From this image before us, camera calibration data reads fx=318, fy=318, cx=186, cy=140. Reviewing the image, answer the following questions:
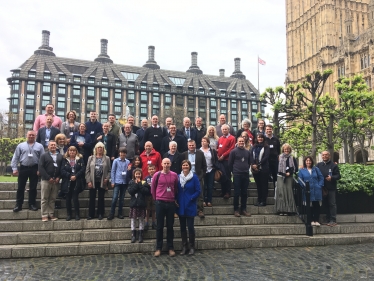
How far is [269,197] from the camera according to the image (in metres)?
9.49

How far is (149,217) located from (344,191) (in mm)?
5771

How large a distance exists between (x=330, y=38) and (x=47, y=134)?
7247cm

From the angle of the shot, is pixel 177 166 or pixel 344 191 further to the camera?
pixel 344 191

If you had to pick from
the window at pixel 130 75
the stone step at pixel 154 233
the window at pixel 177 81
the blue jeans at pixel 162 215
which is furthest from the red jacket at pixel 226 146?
the window at pixel 177 81

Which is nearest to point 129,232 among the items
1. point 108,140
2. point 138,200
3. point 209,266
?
point 138,200

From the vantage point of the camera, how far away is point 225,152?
29.1 ft

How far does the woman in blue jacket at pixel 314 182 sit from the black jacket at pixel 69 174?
5557 mm

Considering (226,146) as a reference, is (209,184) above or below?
below

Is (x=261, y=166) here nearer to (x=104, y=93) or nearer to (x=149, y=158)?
(x=149, y=158)

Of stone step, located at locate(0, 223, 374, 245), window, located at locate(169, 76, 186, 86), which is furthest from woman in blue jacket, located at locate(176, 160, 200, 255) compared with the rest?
window, located at locate(169, 76, 186, 86)

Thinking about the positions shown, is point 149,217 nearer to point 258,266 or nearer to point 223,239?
point 223,239

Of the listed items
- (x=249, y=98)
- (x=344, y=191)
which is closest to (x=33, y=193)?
(x=344, y=191)

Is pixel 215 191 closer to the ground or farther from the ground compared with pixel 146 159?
closer to the ground

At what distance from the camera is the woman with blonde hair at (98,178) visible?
Result: 301 inches
